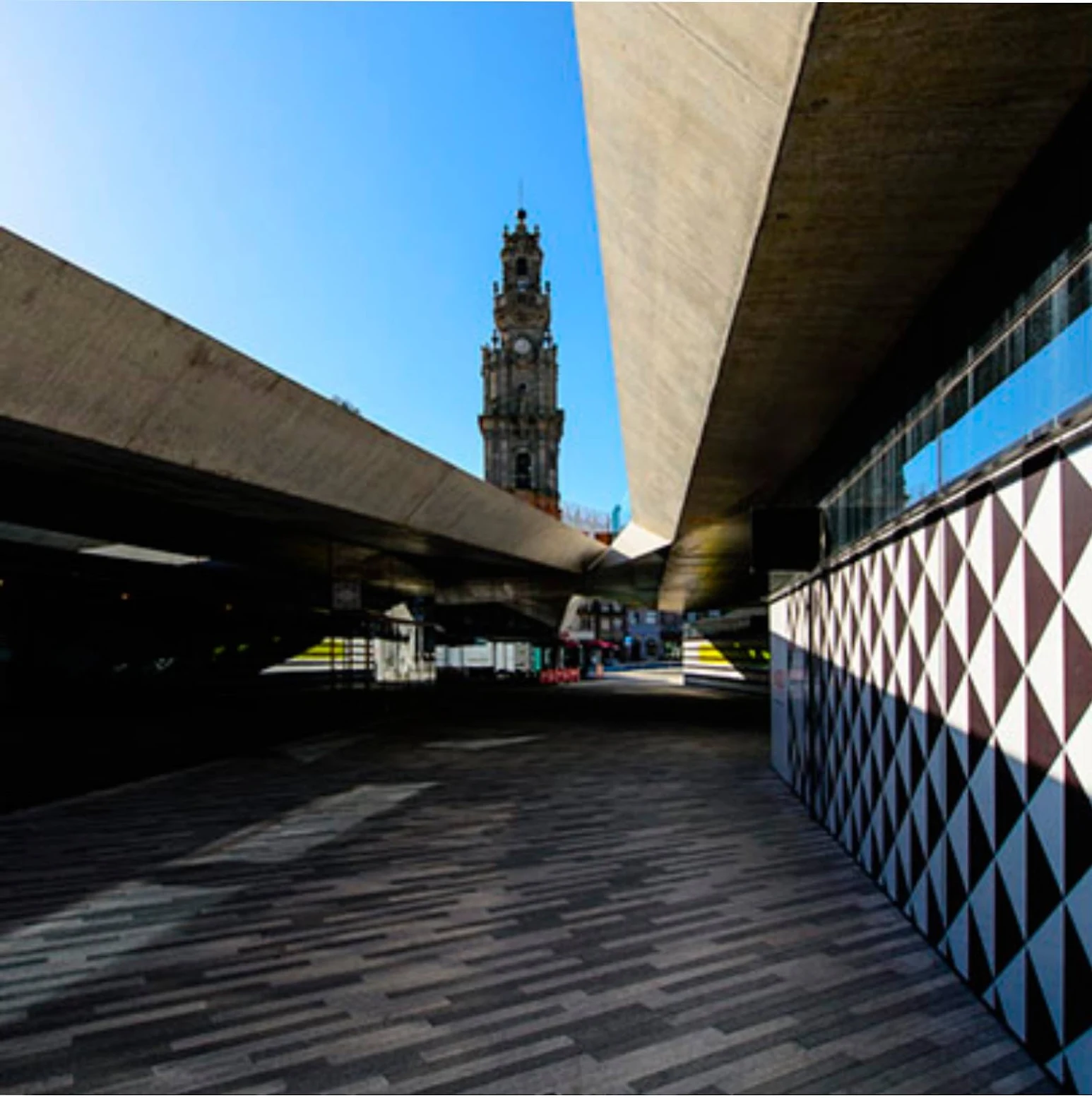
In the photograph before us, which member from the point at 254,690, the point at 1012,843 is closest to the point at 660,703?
the point at 254,690

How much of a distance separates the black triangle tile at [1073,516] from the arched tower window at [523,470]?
3336 inches

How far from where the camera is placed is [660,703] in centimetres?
2841

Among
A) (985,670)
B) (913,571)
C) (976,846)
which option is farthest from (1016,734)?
(913,571)

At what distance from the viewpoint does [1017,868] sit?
433cm

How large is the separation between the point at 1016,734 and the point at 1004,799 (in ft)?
1.30

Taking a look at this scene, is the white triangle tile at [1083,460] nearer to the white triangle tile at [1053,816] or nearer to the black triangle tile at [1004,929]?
the white triangle tile at [1053,816]

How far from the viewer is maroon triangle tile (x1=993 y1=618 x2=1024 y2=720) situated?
14.5 feet

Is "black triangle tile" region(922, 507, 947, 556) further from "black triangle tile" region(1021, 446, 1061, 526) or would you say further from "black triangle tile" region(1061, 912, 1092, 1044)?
"black triangle tile" region(1061, 912, 1092, 1044)

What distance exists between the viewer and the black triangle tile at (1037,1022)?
12.7ft

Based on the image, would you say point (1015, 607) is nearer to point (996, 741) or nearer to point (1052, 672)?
point (1052, 672)

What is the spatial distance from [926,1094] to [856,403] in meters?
6.76

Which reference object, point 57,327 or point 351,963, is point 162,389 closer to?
point 57,327

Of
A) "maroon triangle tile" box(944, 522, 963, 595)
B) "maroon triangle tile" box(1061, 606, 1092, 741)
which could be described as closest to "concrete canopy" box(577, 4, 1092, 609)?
"maroon triangle tile" box(944, 522, 963, 595)

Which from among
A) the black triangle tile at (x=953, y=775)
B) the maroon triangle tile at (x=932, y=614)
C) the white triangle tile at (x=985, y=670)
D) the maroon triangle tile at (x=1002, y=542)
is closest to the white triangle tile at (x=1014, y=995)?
the black triangle tile at (x=953, y=775)
